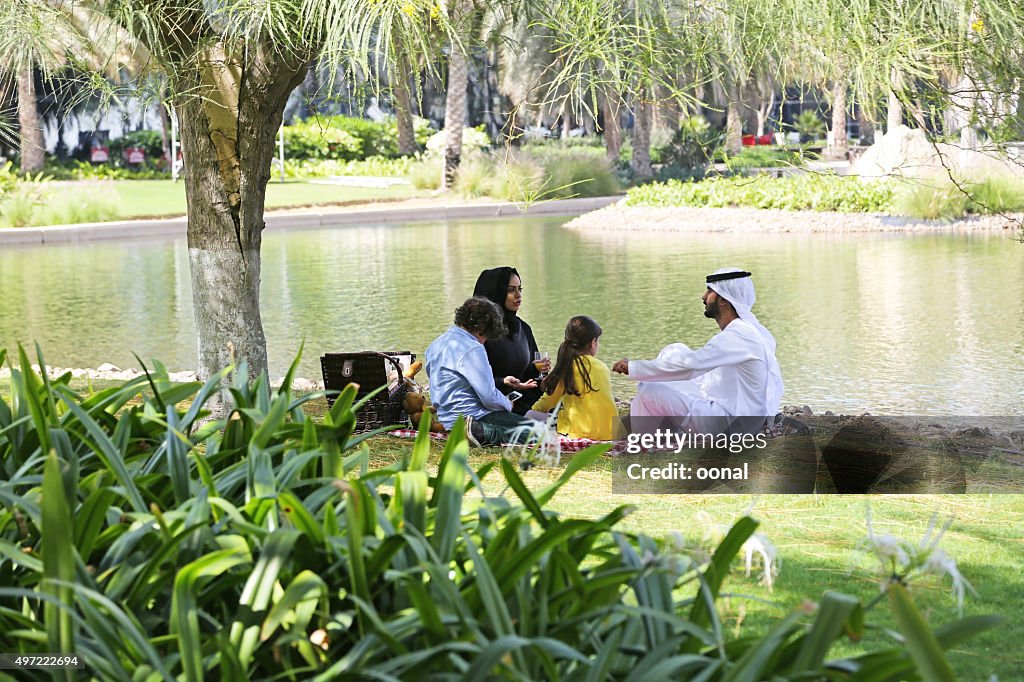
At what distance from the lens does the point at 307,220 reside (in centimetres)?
2778

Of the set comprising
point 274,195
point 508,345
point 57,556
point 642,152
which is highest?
point 642,152

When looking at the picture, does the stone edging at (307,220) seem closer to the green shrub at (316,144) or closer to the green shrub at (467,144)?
the green shrub at (467,144)

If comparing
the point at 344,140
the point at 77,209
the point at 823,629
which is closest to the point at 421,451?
the point at 823,629

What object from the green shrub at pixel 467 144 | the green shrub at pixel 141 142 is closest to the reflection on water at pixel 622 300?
the green shrub at pixel 467 144

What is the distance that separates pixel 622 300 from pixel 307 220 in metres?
14.4

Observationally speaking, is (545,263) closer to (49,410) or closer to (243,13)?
(243,13)

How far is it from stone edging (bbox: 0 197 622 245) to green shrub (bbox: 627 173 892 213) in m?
2.84

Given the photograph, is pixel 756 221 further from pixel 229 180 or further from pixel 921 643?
pixel 921 643

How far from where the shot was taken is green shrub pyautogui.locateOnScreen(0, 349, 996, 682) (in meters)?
1.99

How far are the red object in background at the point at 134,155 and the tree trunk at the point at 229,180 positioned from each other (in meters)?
34.3

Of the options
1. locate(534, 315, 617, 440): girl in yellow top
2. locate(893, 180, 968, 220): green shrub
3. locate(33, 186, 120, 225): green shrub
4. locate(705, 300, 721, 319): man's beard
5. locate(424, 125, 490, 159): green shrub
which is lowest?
locate(534, 315, 617, 440): girl in yellow top

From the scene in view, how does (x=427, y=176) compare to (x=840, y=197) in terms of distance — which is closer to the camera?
(x=840, y=197)

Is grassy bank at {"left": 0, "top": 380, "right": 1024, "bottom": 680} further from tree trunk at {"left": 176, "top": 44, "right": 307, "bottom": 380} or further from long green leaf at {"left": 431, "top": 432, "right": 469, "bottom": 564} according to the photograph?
tree trunk at {"left": 176, "top": 44, "right": 307, "bottom": 380}

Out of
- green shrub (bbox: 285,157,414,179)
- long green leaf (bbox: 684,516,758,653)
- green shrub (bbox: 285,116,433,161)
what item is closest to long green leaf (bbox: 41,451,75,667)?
long green leaf (bbox: 684,516,758,653)
